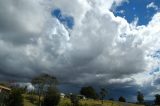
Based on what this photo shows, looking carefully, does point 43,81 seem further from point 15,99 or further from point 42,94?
point 15,99

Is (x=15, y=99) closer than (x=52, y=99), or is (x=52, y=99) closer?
(x=15, y=99)

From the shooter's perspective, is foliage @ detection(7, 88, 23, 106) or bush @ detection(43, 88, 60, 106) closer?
foliage @ detection(7, 88, 23, 106)

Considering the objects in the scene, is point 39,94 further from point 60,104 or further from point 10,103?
point 10,103

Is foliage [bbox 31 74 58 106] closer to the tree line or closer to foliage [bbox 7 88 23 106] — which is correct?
the tree line

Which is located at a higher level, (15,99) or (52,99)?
(52,99)

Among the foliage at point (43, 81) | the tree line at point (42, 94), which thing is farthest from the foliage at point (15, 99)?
the foliage at point (43, 81)

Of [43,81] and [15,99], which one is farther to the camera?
[43,81]

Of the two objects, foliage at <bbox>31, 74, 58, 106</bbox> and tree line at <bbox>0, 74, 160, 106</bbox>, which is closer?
tree line at <bbox>0, 74, 160, 106</bbox>

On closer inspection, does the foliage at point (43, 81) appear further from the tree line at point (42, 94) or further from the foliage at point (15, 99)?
the foliage at point (15, 99)

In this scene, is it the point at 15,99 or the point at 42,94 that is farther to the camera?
the point at 42,94

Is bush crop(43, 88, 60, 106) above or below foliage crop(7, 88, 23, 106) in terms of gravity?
above

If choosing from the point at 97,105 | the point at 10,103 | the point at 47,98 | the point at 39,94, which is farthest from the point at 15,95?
the point at 97,105

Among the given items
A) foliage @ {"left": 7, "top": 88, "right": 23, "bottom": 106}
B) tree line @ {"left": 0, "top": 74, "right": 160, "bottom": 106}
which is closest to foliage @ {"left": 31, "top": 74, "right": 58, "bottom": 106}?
tree line @ {"left": 0, "top": 74, "right": 160, "bottom": 106}

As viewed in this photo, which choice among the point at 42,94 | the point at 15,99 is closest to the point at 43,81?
the point at 42,94
